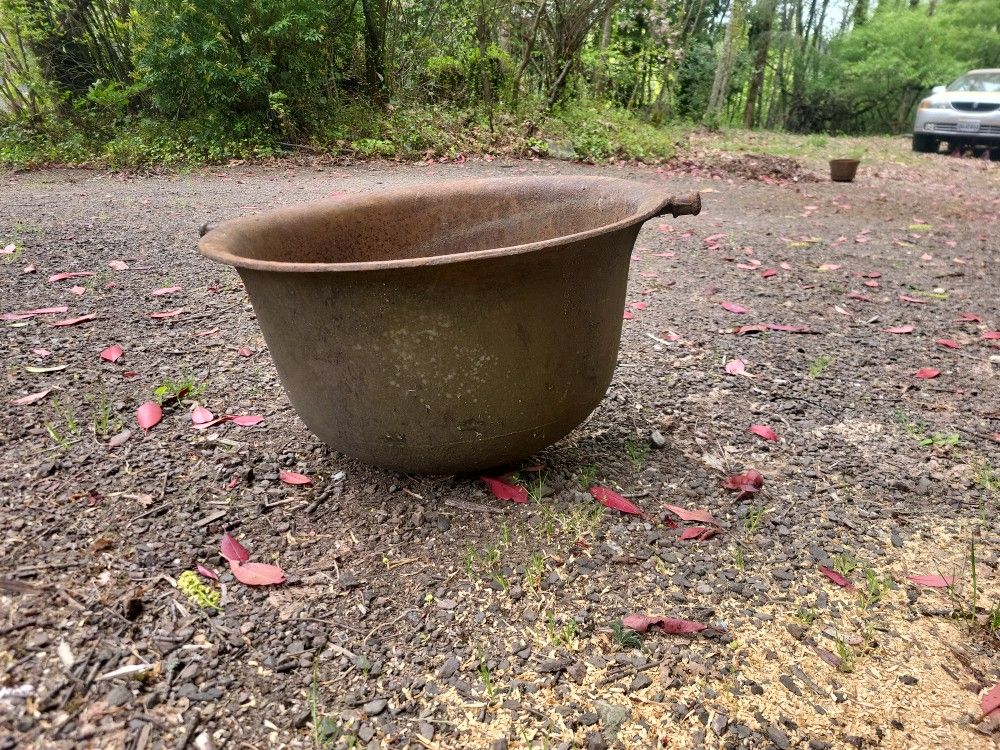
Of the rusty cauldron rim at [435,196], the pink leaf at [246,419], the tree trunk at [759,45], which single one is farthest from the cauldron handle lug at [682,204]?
the tree trunk at [759,45]

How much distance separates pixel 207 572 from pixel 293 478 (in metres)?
0.39

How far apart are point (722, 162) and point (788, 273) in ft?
14.9

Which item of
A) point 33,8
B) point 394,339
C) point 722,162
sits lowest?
point 722,162

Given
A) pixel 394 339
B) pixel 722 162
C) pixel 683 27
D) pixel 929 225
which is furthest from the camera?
pixel 683 27

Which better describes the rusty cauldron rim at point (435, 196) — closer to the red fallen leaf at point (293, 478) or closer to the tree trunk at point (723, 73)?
the red fallen leaf at point (293, 478)

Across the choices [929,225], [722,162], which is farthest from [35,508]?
[722,162]

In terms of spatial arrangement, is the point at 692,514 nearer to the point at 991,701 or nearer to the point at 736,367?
the point at 991,701

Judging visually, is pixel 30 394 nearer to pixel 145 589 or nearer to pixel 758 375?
pixel 145 589

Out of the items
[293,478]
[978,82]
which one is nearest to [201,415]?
[293,478]

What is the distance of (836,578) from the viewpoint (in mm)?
1664

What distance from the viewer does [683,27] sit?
1228cm

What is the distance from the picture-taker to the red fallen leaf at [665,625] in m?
1.51

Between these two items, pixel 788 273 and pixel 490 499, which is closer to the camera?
pixel 490 499

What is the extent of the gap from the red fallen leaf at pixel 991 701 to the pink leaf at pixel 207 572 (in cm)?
162
